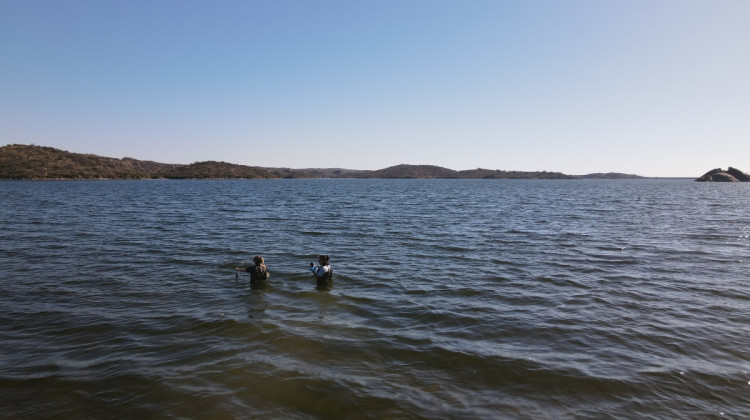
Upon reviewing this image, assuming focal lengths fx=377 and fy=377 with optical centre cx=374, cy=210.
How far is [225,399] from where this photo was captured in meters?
7.93

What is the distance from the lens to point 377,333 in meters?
11.5

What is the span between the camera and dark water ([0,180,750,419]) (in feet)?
26.2

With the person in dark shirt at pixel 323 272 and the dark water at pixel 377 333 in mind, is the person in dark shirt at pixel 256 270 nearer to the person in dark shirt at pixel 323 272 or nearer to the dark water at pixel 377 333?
the dark water at pixel 377 333

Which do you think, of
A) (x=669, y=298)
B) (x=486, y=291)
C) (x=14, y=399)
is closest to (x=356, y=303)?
(x=486, y=291)

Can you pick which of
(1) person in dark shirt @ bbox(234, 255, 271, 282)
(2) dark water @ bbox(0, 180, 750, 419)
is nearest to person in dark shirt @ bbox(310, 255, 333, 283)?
(2) dark water @ bbox(0, 180, 750, 419)

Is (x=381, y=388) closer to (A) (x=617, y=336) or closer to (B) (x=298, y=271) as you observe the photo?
(A) (x=617, y=336)

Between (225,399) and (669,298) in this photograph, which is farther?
(669,298)

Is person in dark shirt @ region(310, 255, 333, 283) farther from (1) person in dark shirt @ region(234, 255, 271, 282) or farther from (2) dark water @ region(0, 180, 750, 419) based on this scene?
(1) person in dark shirt @ region(234, 255, 271, 282)

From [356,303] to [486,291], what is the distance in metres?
5.48

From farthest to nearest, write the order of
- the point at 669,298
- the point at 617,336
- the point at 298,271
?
1. the point at 298,271
2. the point at 669,298
3. the point at 617,336

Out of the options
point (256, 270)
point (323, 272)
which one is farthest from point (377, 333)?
point (256, 270)


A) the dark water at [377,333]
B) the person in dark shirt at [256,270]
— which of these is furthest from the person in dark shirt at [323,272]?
the person in dark shirt at [256,270]

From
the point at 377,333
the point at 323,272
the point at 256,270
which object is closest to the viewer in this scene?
the point at 377,333

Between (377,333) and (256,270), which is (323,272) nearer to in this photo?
(256,270)
